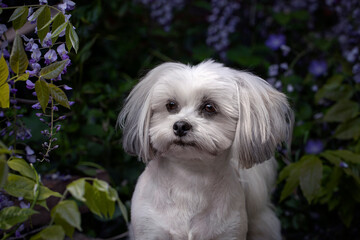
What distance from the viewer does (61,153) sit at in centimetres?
264

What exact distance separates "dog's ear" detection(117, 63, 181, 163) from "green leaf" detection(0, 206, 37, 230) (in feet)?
2.08

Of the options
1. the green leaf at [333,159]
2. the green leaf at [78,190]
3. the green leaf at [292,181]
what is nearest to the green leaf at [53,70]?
the green leaf at [78,190]

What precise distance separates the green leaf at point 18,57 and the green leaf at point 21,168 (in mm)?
281

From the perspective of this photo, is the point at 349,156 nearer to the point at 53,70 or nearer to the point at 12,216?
the point at 53,70

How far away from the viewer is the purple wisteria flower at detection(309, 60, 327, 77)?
3545 mm

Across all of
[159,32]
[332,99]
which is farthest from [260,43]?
[332,99]

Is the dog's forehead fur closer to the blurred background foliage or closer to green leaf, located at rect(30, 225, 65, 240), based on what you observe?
the blurred background foliage

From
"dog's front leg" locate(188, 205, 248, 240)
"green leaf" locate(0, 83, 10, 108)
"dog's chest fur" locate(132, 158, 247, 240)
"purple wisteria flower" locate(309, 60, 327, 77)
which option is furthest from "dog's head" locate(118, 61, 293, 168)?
"purple wisteria flower" locate(309, 60, 327, 77)

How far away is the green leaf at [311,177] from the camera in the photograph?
7.48 ft

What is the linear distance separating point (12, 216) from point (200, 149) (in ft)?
2.35

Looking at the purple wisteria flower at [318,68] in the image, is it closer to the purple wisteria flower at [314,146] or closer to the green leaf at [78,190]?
the purple wisteria flower at [314,146]

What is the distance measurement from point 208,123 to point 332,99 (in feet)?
A: 4.72

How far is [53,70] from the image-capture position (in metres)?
1.52

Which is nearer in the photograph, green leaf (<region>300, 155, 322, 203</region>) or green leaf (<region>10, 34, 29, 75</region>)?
green leaf (<region>10, 34, 29, 75</region>)
